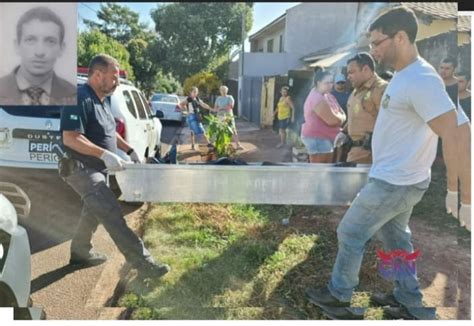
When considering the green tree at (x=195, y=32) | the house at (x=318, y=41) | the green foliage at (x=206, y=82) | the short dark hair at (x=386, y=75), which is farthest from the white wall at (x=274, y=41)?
the short dark hair at (x=386, y=75)

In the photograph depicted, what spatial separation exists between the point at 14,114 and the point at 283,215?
190cm

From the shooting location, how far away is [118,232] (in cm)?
284

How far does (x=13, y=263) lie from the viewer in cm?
238

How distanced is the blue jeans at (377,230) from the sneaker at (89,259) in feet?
5.14

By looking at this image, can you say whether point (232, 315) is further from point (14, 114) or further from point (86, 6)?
point (86, 6)

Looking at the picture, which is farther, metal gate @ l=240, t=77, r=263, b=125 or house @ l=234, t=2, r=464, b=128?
metal gate @ l=240, t=77, r=263, b=125

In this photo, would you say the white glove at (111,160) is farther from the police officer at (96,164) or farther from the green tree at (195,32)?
the green tree at (195,32)

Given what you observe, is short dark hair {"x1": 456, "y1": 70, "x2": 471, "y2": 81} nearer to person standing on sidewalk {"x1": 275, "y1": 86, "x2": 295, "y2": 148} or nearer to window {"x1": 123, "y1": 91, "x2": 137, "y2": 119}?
person standing on sidewalk {"x1": 275, "y1": 86, "x2": 295, "y2": 148}

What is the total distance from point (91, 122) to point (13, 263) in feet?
3.04

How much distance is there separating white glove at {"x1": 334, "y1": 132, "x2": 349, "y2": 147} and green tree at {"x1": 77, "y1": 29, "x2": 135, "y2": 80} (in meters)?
1.42

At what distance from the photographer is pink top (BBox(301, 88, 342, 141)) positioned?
2.80 metres

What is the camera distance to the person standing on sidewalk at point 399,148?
243 centimetres

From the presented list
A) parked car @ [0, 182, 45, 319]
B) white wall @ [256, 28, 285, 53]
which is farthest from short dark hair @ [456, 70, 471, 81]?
parked car @ [0, 182, 45, 319]
